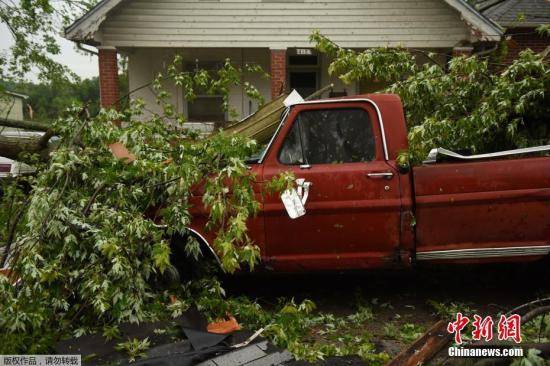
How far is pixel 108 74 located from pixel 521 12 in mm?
10885

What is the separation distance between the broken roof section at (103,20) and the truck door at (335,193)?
7886 millimetres

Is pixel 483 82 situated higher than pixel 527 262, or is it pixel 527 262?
pixel 483 82

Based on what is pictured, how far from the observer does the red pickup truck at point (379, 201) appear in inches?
157

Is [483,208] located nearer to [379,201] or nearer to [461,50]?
[379,201]

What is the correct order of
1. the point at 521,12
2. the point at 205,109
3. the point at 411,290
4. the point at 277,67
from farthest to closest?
the point at 205,109, the point at 521,12, the point at 277,67, the point at 411,290

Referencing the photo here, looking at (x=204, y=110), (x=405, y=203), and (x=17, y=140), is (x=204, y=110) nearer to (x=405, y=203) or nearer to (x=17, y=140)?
(x=17, y=140)

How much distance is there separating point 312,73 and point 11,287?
10871 mm

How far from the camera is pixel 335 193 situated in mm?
4062

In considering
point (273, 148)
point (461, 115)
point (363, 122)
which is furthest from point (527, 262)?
point (273, 148)

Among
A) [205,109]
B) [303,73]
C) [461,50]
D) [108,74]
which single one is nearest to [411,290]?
[461,50]

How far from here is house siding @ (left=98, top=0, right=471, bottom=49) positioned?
11086 millimetres

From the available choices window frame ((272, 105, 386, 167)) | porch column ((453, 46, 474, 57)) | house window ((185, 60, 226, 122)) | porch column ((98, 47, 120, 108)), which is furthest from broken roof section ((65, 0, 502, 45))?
window frame ((272, 105, 386, 167))

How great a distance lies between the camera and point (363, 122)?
424 cm

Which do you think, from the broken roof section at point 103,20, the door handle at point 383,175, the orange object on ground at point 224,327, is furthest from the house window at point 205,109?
the orange object on ground at point 224,327
